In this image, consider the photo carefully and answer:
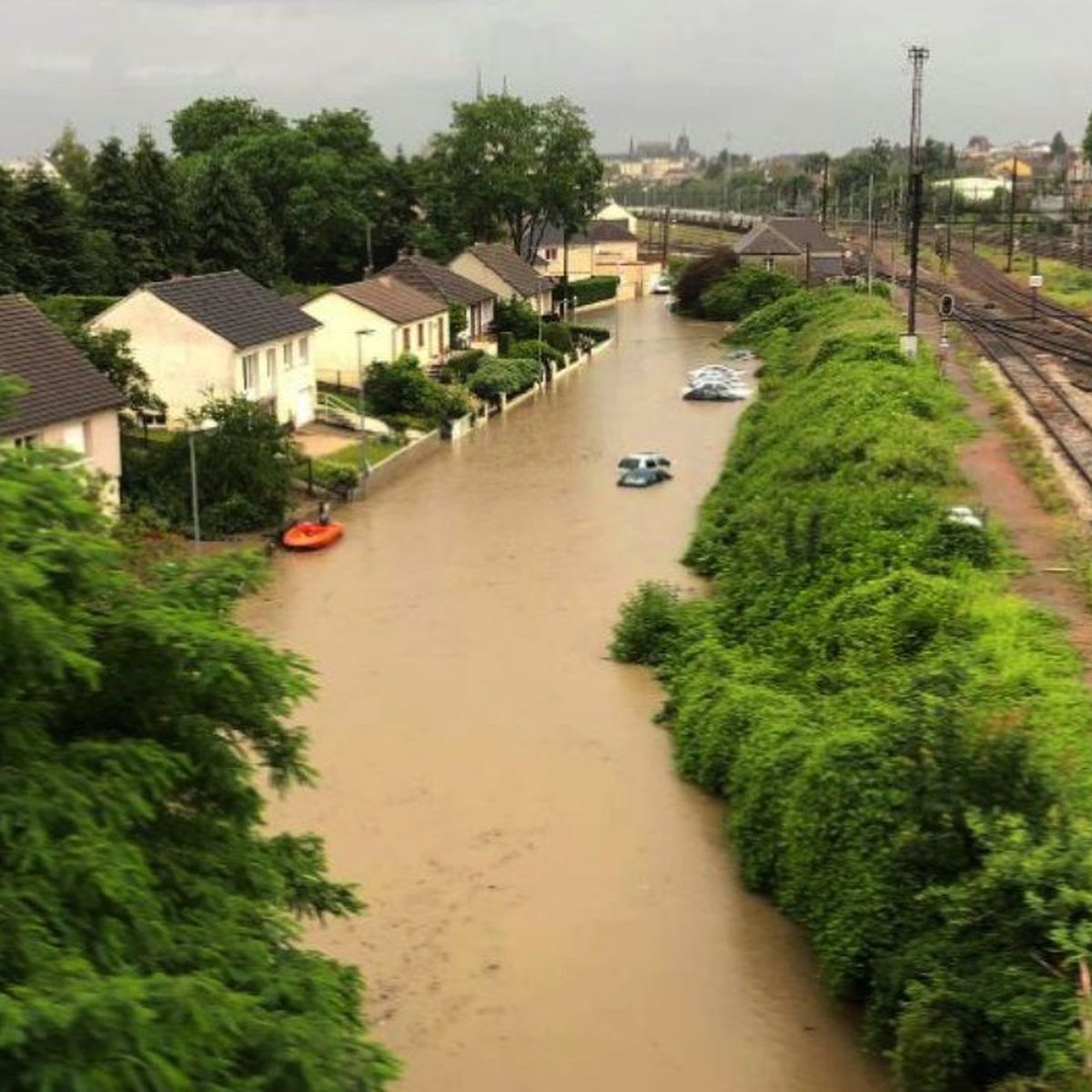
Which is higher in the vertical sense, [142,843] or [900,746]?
[142,843]

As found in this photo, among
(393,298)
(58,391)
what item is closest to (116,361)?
(58,391)

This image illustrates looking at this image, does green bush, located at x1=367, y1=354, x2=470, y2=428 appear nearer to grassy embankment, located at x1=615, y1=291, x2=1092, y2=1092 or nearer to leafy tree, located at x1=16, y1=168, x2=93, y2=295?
leafy tree, located at x1=16, y1=168, x2=93, y2=295

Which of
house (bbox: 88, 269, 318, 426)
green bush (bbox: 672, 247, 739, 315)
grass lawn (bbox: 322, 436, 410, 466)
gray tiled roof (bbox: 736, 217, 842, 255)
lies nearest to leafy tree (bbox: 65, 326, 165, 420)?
house (bbox: 88, 269, 318, 426)

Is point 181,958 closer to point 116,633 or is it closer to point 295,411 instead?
point 116,633

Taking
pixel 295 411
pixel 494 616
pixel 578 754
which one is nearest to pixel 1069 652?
pixel 578 754

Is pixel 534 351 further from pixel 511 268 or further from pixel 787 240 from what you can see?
pixel 787 240

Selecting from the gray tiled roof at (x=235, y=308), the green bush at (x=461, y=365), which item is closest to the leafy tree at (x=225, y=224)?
the green bush at (x=461, y=365)
